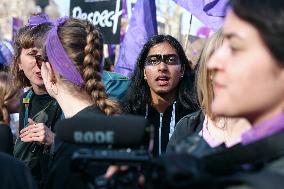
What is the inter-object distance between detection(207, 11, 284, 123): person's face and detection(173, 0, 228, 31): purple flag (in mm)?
4056

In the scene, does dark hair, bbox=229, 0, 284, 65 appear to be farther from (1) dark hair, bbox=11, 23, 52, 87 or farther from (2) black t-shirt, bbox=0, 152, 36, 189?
(1) dark hair, bbox=11, 23, 52, 87

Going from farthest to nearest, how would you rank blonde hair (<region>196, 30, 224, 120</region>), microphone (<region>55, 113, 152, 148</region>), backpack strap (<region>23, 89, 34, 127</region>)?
1. backpack strap (<region>23, 89, 34, 127</region>)
2. blonde hair (<region>196, 30, 224, 120</region>)
3. microphone (<region>55, 113, 152, 148</region>)

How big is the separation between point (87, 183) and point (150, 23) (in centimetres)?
529

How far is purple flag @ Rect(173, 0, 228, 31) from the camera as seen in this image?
19.5ft

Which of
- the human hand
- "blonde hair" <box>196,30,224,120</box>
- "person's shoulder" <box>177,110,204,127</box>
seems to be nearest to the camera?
"blonde hair" <box>196,30,224,120</box>

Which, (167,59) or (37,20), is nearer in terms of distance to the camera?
(37,20)

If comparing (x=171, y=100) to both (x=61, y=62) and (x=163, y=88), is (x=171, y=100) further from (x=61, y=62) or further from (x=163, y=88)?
(x=61, y=62)

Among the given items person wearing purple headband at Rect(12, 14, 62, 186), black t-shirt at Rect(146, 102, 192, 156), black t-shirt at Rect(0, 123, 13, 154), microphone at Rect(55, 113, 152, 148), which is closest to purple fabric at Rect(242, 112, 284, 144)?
microphone at Rect(55, 113, 152, 148)

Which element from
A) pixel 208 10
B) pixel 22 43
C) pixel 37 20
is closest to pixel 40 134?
pixel 22 43

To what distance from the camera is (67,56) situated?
9.84 ft

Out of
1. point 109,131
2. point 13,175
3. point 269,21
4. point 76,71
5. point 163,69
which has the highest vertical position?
point 269,21

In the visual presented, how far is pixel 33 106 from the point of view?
4.97 m

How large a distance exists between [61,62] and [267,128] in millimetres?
1484

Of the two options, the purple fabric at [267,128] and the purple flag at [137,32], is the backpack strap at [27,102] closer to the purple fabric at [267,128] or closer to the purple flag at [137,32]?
the purple flag at [137,32]
